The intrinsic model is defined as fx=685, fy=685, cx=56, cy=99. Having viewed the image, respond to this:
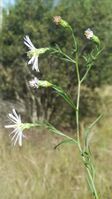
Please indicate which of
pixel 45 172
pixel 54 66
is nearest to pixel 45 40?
pixel 54 66

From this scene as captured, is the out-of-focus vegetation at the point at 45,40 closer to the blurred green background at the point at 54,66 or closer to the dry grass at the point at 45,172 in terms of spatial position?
the blurred green background at the point at 54,66

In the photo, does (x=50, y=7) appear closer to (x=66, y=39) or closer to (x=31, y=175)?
(x=66, y=39)

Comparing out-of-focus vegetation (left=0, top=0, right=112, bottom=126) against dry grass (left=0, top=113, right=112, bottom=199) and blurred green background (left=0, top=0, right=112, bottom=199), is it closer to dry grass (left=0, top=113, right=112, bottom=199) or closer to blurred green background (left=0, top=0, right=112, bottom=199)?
blurred green background (left=0, top=0, right=112, bottom=199)

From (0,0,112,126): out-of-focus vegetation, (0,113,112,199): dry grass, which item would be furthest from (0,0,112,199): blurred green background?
(0,113,112,199): dry grass

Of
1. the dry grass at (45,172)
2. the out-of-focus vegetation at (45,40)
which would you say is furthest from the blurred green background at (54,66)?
the dry grass at (45,172)

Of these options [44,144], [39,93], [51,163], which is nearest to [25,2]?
[39,93]

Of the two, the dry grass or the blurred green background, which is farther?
the blurred green background

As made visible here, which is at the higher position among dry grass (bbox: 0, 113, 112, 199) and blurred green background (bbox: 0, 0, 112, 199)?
blurred green background (bbox: 0, 0, 112, 199)
